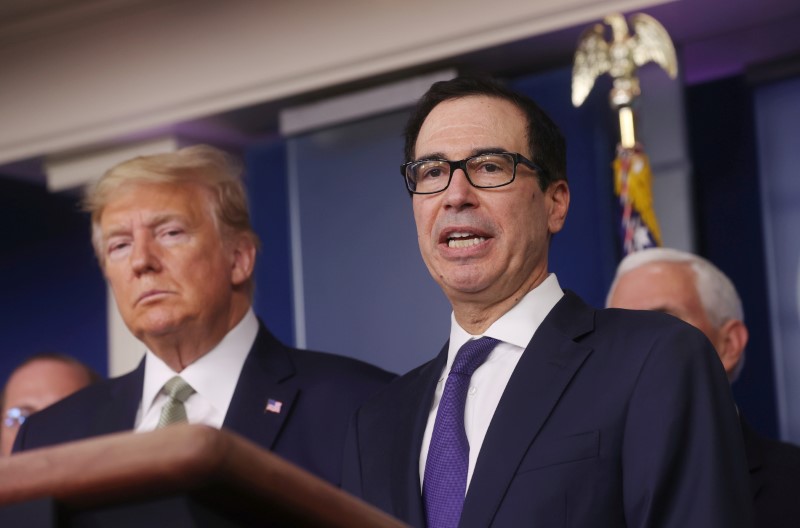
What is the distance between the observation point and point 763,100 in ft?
13.2

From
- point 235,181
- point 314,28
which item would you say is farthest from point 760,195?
point 235,181

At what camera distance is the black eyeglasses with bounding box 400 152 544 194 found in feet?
6.79

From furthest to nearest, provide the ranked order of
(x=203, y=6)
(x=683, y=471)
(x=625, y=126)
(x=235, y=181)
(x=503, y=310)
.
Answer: (x=203, y=6) < (x=625, y=126) < (x=235, y=181) < (x=503, y=310) < (x=683, y=471)

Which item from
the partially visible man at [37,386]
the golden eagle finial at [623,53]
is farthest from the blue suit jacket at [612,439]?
the partially visible man at [37,386]

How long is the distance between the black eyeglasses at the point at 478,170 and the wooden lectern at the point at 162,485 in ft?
4.02

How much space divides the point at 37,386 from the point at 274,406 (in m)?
1.58

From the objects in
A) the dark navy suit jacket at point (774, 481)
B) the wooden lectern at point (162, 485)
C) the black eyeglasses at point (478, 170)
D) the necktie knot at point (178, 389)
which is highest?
the black eyeglasses at point (478, 170)

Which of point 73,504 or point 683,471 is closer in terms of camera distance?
point 73,504

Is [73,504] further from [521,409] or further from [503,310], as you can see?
[503,310]

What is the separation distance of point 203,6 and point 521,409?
9.87 feet

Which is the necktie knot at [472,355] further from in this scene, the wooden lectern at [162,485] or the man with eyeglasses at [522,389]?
the wooden lectern at [162,485]

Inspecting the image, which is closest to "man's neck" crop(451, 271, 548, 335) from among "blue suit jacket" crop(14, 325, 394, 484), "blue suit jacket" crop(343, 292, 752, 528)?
"blue suit jacket" crop(343, 292, 752, 528)

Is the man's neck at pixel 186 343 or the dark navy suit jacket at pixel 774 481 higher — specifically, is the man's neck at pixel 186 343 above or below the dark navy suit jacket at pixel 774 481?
above

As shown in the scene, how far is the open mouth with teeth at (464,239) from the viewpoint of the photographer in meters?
2.04
